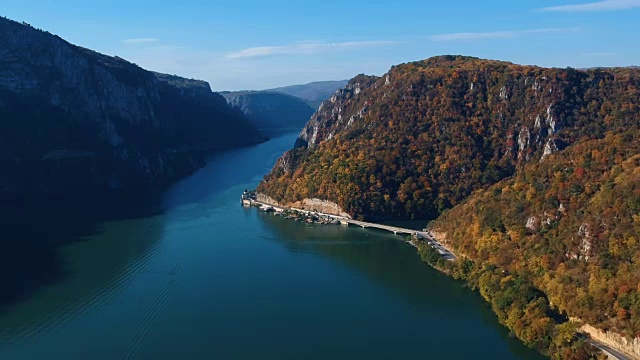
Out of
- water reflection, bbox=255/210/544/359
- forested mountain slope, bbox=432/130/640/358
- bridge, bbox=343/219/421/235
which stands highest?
forested mountain slope, bbox=432/130/640/358

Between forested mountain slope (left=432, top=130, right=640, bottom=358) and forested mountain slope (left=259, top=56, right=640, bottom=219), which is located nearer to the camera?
forested mountain slope (left=432, top=130, right=640, bottom=358)

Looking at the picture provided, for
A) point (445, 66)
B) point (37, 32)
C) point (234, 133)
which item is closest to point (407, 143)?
point (445, 66)

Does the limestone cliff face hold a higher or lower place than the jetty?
higher

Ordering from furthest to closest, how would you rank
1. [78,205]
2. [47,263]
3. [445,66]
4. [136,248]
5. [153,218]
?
[445,66] → [78,205] → [153,218] → [136,248] → [47,263]

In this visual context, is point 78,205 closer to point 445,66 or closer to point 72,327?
point 72,327

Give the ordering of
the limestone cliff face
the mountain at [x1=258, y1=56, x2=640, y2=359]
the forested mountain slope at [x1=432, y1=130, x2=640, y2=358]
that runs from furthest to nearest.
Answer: the limestone cliff face
the mountain at [x1=258, y1=56, x2=640, y2=359]
the forested mountain slope at [x1=432, y1=130, x2=640, y2=358]

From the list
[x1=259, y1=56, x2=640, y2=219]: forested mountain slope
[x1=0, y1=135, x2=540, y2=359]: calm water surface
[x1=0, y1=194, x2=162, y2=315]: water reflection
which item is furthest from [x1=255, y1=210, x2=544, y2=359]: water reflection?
[x1=0, y1=194, x2=162, y2=315]: water reflection

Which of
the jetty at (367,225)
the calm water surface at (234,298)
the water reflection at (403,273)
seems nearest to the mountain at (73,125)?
the calm water surface at (234,298)

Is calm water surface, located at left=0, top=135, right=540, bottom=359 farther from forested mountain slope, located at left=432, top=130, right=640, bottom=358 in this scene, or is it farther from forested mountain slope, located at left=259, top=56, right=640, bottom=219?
forested mountain slope, located at left=259, top=56, right=640, bottom=219
